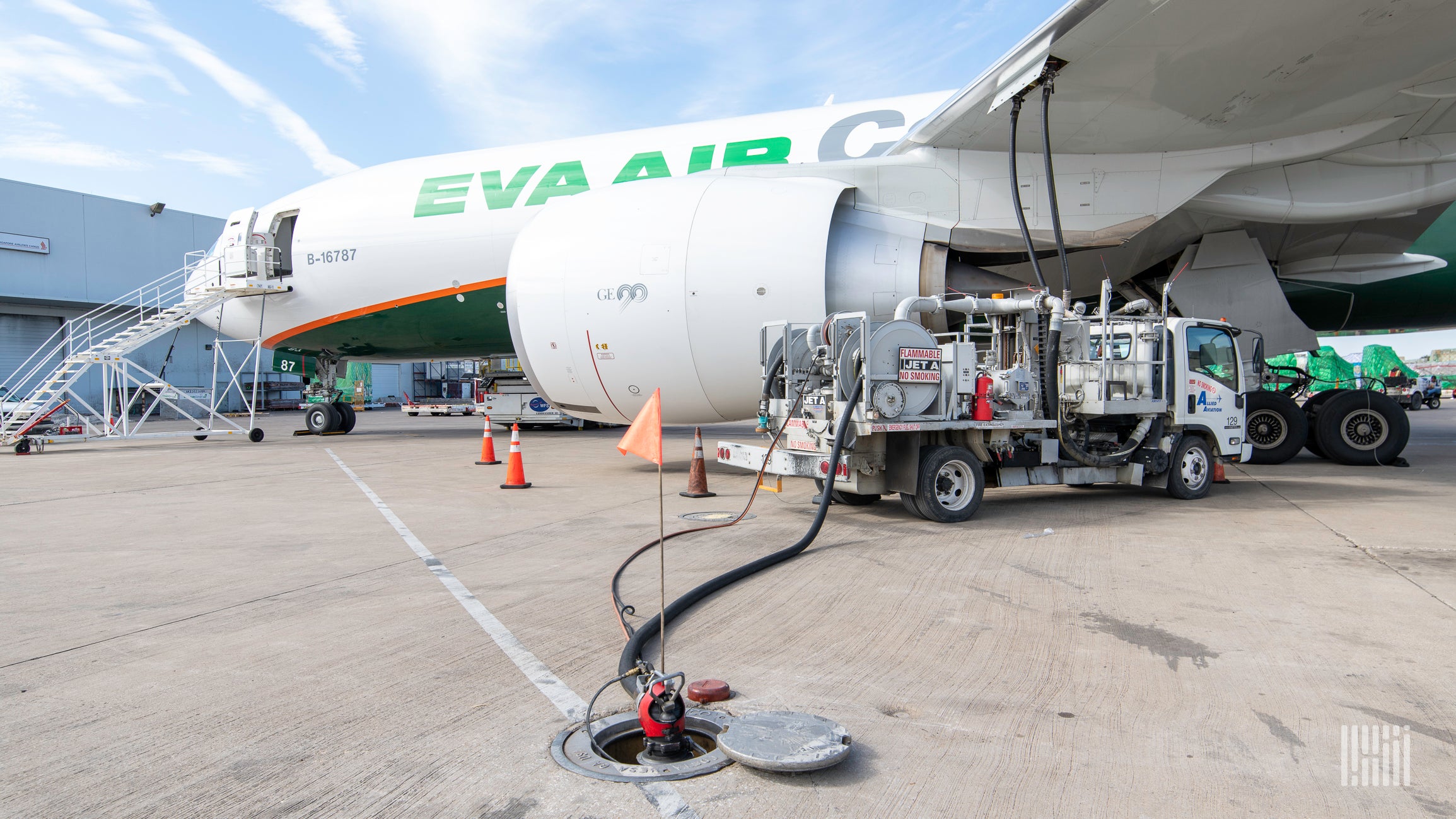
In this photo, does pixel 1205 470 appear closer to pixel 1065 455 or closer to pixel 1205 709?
pixel 1065 455

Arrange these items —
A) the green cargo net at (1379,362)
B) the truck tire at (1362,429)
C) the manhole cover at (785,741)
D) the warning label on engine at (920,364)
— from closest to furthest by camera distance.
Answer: the manhole cover at (785,741) → the warning label on engine at (920,364) → the truck tire at (1362,429) → the green cargo net at (1379,362)

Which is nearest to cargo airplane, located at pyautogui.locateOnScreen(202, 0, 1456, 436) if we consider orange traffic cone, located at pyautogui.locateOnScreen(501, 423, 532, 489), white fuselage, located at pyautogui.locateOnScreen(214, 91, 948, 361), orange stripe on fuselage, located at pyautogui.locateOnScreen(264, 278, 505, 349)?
white fuselage, located at pyautogui.locateOnScreen(214, 91, 948, 361)

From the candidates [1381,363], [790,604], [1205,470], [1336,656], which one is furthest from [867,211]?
[1381,363]

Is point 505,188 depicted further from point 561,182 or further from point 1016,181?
point 1016,181

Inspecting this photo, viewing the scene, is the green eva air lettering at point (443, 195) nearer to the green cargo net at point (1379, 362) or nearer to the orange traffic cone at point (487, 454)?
the orange traffic cone at point (487, 454)

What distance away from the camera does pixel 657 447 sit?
4.17 m

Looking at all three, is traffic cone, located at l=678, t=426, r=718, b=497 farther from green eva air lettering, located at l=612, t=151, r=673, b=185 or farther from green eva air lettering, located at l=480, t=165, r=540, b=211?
green eva air lettering, located at l=480, t=165, r=540, b=211

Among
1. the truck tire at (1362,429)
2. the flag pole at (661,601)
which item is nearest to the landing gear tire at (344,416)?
the flag pole at (661,601)

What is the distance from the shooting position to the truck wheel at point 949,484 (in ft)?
23.4

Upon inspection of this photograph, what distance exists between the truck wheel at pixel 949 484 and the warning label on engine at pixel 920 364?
25.7 inches

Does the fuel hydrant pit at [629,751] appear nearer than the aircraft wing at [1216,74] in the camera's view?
Yes

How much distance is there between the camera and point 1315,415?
12133 mm

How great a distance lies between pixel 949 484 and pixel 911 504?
39cm

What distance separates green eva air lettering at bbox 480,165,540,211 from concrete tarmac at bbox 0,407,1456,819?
7213 millimetres
